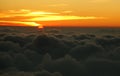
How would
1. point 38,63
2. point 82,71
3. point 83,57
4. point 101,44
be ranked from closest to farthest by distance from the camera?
point 82,71, point 38,63, point 83,57, point 101,44

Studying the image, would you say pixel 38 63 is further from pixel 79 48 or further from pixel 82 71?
pixel 79 48

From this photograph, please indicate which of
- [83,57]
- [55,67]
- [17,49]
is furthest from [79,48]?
[55,67]

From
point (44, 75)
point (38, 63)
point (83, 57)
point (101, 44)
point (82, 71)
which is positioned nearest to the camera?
point (44, 75)

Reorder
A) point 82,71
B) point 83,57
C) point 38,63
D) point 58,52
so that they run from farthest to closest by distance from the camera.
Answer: point 58,52 → point 83,57 → point 38,63 → point 82,71

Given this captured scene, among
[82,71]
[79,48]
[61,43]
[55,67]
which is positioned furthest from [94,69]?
[61,43]

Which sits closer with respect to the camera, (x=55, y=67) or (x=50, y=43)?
(x=55, y=67)

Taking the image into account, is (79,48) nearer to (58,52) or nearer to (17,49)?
(58,52)
